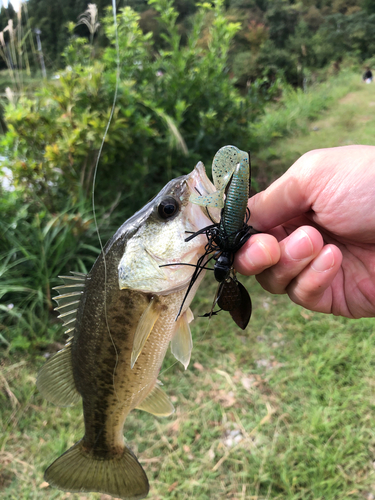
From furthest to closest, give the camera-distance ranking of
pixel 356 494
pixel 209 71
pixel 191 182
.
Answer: pixel 209 71, pixel 356 494, pixel 191 182

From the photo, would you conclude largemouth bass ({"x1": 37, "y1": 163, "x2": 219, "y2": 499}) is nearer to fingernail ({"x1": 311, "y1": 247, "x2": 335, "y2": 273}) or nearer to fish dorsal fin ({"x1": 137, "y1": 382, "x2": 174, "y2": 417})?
fish dorsal fin ({"x1": 137, "y1": 382, "x2": 174, "y2": 417})

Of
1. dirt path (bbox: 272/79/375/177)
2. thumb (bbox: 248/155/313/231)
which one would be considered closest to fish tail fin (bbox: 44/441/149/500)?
thumb (bbox: 248/155/313/231)

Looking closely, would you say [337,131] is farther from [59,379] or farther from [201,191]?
[59,379]

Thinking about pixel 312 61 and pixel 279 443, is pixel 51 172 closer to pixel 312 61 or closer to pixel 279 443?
pixel 279 443

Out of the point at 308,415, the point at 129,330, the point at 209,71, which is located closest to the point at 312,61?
the point at 209,71

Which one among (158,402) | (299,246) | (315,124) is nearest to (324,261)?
(299,246)

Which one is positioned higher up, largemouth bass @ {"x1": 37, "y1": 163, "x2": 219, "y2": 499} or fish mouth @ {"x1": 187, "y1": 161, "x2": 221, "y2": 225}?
fish mouth @ {"x1": 187, "y1": 161, "x2": 221, "y2": 225}
